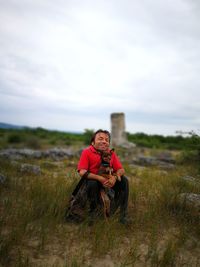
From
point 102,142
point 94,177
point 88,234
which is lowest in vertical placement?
point 88,234

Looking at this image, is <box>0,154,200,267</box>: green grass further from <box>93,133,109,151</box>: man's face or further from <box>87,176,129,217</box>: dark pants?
<box>93,133,109,151</box>: man's face

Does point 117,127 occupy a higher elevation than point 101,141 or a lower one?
higher

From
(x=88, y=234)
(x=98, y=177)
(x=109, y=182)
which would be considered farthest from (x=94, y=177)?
(x=88, y=234)

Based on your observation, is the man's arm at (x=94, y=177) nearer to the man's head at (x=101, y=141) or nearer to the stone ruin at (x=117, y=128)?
the man's head at (x=101, y=141)

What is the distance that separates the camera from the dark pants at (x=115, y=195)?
122 inches

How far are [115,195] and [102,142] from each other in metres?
0.84

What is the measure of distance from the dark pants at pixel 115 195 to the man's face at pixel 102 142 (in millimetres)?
532

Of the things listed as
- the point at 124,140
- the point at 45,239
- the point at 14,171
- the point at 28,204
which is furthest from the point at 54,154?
the point at 45,239

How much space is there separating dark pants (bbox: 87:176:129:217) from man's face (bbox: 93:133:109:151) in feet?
1.75

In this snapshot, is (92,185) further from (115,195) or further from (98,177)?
(115,195)

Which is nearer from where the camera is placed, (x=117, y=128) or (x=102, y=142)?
(x=102, y=142)

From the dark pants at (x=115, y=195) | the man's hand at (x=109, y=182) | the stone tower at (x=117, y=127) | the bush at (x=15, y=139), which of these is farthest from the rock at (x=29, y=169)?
the bush at (x=15, y=139)

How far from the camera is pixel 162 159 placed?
429 inches

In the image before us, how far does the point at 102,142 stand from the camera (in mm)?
3359
